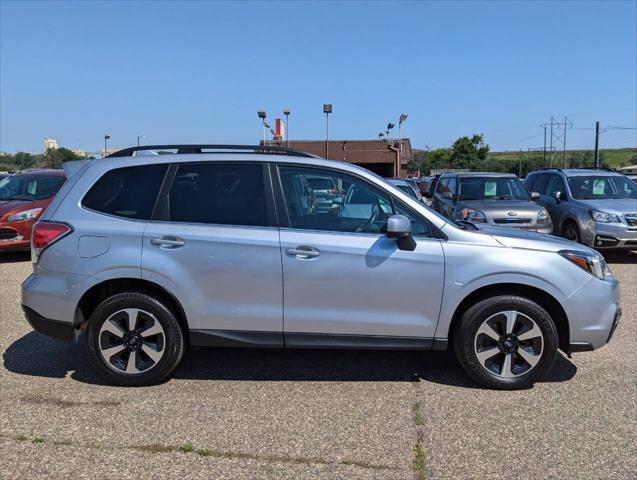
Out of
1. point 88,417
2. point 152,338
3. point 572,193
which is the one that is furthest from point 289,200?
point 572,193

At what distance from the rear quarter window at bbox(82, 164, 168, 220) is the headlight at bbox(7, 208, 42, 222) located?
6727 millimetres

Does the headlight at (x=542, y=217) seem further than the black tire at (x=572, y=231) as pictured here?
No

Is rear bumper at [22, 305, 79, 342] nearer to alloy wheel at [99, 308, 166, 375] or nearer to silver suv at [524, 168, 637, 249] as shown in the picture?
alloy wheel at [99, 308, 166, 375]

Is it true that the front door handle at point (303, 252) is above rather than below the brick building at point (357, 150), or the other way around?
below

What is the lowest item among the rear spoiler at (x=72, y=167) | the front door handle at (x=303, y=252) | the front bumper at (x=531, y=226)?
the front bumper at (x=531, y=226)

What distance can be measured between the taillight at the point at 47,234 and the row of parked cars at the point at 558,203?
707cm

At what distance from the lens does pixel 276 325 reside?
4266 millimetres

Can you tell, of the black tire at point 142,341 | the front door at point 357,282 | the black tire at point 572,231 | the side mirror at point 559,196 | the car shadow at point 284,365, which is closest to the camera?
the front door at point 357,282

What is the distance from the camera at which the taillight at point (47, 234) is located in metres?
4.35

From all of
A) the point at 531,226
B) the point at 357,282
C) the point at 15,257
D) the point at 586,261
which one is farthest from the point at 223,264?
the point at 15,257

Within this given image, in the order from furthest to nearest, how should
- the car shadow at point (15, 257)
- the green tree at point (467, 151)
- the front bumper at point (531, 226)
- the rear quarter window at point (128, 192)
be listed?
1. the green tree at point (467, 151)
2. the car shadow at point (15, 257)
3. the front bumper at point (531, 226)
4. the rear quarter window at point (128, 192)

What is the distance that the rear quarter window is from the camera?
4.43 meters

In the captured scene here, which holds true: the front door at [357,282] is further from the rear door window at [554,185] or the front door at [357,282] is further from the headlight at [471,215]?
the rear door window at [554,185]

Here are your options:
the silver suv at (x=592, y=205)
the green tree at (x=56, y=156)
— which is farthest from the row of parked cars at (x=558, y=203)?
the green tree at (x=56, y=156)
